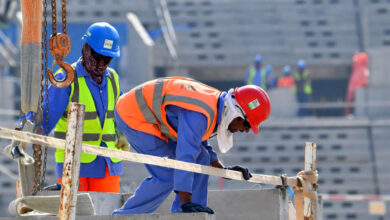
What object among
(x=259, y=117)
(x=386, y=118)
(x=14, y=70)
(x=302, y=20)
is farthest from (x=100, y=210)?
(x=302, y=20)

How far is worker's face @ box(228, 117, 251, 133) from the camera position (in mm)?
5191

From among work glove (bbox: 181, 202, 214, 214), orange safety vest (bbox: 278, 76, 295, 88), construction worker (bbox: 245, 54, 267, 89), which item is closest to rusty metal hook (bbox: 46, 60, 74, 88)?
work glove (bbox: 181, 202, 214, 214)

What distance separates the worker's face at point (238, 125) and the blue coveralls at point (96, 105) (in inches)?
55.5

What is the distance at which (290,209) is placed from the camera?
241 inches

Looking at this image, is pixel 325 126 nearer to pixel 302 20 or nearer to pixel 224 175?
pixel 302 20

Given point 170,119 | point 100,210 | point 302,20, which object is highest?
point 302,20

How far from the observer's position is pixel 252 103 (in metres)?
5.14

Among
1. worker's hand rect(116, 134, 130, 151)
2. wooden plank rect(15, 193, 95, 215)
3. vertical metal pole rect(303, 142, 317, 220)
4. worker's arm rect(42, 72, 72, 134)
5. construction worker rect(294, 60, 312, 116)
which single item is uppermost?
construction worker rect(294, 60, 312, 116)

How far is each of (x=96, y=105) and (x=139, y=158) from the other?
1.66m

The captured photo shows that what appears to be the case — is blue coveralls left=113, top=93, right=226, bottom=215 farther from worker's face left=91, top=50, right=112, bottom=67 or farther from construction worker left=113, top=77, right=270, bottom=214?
worker's face left=91, top=50, right=112, bottom=67

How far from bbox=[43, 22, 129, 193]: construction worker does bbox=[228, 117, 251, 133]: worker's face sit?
1386mm

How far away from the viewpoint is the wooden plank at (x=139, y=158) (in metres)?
4.16

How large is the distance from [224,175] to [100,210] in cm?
101

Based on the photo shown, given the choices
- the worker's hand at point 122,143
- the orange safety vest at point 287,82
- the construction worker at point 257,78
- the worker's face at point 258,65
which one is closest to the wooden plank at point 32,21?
the worker's hand at point 122,143
